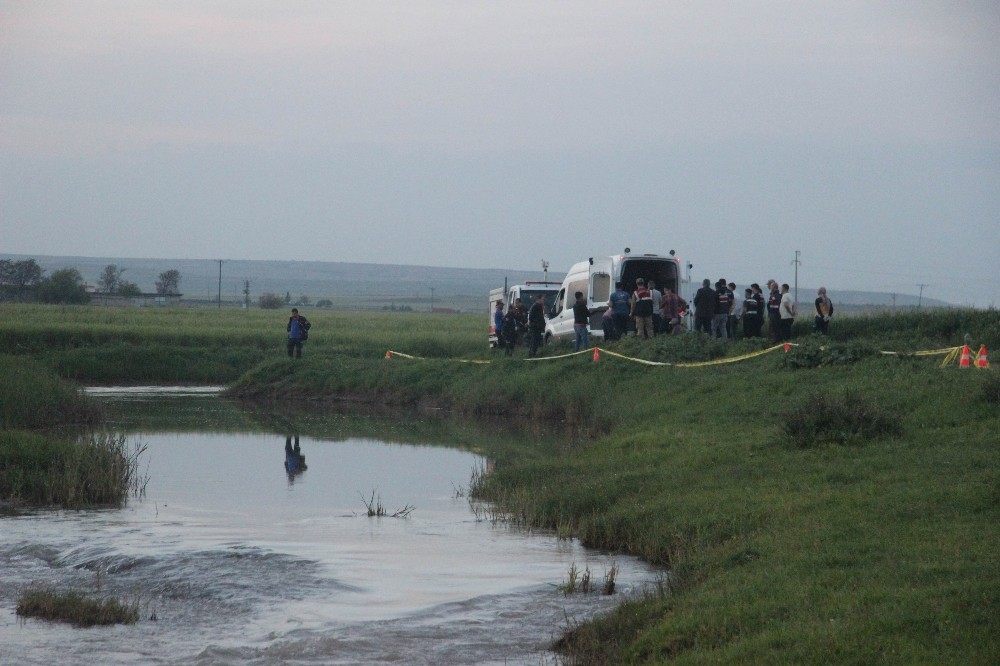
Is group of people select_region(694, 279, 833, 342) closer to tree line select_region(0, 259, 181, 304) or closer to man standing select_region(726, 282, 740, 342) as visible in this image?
man standing select_region(726, 282, 740, 342)

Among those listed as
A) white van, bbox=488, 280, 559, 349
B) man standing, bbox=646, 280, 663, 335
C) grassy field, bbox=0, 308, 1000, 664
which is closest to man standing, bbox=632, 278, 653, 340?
man standing, bbox=646, 280, 663, 335

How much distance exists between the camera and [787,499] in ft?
37.2

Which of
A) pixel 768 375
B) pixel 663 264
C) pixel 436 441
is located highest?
pixel 663 264

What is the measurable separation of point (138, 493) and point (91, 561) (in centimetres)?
Result: 491

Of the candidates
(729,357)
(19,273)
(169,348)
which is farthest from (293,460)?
(19,273)

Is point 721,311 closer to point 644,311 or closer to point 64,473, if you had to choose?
point 644,311

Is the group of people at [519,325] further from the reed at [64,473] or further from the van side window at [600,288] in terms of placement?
the reed at [64,473]

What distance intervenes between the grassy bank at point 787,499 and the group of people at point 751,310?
2.13m

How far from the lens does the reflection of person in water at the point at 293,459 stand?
2028cm

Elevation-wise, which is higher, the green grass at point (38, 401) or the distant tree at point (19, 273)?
the distant tree at point (19, 273)

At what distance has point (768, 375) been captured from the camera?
66.7ft

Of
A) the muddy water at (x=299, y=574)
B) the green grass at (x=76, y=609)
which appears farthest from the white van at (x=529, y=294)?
the green grass at (x=76, y=609)

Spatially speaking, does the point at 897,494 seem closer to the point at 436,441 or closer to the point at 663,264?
the point at 436,441

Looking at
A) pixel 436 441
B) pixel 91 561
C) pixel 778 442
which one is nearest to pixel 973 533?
pixel 778 442
